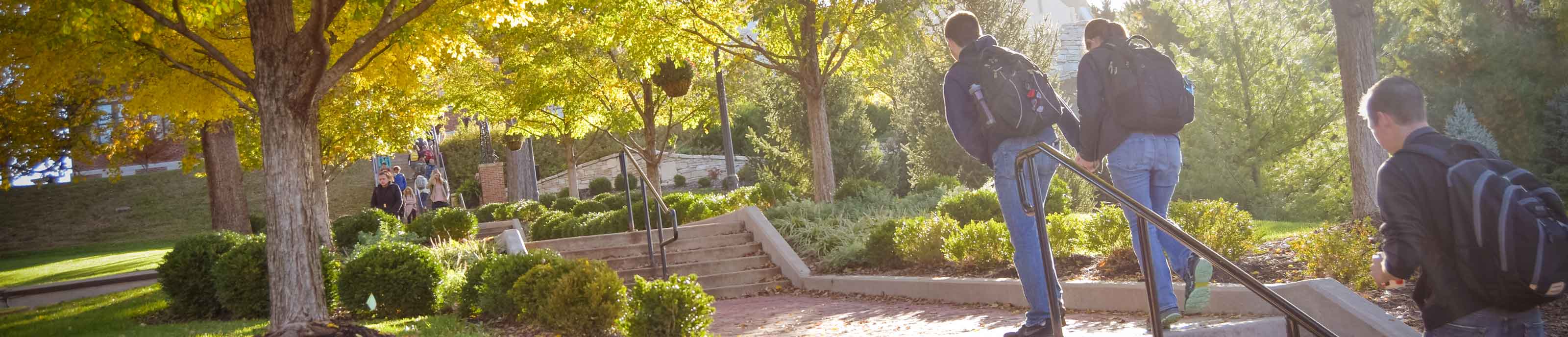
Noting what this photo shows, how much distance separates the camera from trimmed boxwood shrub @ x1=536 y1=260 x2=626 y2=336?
662 cm

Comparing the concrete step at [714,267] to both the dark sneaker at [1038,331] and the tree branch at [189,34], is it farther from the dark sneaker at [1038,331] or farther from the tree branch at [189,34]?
the dark sneaker at [1038,331]

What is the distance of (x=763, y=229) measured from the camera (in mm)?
12500

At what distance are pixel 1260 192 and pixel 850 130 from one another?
947 cm

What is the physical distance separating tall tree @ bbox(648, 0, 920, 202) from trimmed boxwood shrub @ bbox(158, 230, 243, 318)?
6893 millimetres

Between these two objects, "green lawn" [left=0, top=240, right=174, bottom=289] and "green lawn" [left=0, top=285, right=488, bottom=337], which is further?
"green lawn" [left=0, top=240, right=174, bottom=289]

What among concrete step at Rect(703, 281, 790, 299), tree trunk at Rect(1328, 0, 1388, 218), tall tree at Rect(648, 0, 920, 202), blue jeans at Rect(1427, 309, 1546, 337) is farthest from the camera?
tall tree at Rect(648, 0, 920, 202)

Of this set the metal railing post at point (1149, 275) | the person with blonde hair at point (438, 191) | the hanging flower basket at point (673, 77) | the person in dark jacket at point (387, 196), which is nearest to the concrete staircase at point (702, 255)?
the person in dark jacket at point (387, 196)

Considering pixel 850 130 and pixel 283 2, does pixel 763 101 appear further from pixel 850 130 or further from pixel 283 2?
pixel 283 2

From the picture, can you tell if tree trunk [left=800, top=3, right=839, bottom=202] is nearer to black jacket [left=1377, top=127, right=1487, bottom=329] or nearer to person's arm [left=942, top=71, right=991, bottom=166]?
person's arm [left=942, top=71, right=991, bottom=166]

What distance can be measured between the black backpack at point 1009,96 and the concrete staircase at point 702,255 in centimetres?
681

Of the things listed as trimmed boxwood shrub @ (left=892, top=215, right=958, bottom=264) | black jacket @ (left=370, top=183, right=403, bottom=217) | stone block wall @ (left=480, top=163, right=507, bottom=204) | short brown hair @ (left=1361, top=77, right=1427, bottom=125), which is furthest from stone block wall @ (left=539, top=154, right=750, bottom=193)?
short brown hair @ (left=1361, top=77, right=1427, bottom=125)

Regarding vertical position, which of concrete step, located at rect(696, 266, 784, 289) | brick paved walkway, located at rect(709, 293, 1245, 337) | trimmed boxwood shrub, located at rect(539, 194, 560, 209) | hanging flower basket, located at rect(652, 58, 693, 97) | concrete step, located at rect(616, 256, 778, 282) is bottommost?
brick paved walkway, located at rect(709, 293, 1245, 337)

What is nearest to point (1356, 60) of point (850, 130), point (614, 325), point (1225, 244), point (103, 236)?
point (1225, 244)

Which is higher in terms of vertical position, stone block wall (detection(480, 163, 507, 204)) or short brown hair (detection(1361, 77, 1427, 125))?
stone block wall (detection(480, 163, 507, 204))
